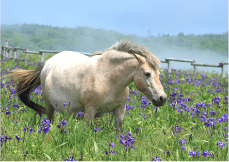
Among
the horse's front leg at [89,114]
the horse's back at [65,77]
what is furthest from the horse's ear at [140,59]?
the horse's front leg at [89,114]

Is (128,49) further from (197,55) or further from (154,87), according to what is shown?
(197,55)

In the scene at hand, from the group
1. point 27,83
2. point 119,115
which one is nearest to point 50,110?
point 27,83

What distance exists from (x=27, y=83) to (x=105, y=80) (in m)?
2.04

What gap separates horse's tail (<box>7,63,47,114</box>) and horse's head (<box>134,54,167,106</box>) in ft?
7.19

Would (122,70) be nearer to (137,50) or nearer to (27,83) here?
(137,50)

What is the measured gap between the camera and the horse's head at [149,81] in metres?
2.99

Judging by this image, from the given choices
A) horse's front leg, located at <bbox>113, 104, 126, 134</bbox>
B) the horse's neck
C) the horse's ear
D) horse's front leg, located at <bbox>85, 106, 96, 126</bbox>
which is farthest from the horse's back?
the horse's ear

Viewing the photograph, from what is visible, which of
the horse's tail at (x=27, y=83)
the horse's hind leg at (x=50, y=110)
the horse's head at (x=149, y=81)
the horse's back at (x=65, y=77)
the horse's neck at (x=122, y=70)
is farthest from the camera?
the horse's tail at (x=27, y=83)

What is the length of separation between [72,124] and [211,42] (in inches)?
2063

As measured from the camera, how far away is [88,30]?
68.8 meters

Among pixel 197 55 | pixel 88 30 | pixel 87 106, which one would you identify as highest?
pixel 88 30

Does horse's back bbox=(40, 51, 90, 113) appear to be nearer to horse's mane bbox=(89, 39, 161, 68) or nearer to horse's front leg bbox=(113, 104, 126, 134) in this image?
horse's mane bbox=(89, 39, 161, 68)

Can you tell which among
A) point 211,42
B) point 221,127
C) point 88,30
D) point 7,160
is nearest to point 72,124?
point 7,160

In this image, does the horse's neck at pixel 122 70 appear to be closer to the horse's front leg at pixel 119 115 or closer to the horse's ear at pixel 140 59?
the horse's ear at pixel 140 59
